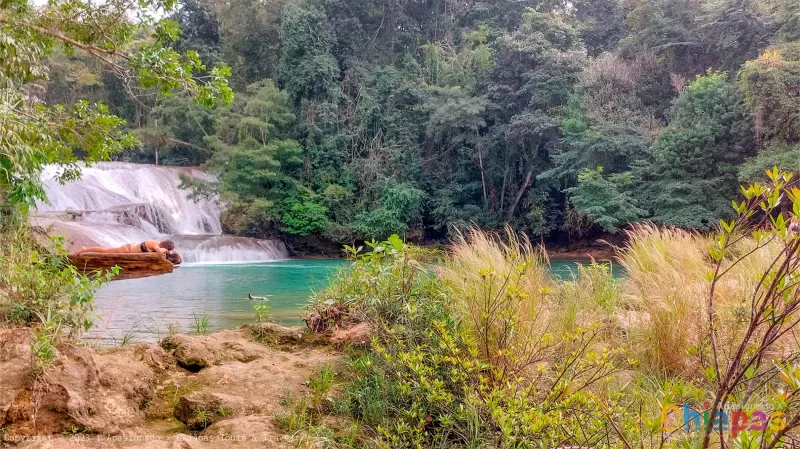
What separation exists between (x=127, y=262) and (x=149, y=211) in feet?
35.6

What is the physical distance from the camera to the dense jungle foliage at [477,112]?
45.4 feet

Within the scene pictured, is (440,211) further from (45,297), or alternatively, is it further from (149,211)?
(45,297)

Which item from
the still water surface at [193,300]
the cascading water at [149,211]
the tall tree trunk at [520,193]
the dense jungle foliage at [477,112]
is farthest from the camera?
the tall tree trunk at [520,193]

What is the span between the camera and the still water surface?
5137mm

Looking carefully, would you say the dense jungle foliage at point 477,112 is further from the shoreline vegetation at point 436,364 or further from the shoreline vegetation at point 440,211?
the shoreline vegetation at point 436,364

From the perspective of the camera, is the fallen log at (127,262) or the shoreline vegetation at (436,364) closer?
the shoreline vegetation at (436,364)

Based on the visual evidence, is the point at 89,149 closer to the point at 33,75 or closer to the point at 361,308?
the point at 33,75

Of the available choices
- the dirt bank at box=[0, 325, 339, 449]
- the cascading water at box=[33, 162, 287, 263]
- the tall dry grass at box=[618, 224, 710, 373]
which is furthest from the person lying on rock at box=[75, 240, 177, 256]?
the cascading water at box=[33, 162, 287, 263]

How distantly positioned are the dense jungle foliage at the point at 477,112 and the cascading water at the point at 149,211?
40.0 inches

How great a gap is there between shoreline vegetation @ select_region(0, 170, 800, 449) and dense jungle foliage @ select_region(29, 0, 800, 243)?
10.8 m

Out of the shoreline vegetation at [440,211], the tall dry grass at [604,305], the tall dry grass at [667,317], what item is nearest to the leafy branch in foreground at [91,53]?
the shoreline vegetation at [440,211]

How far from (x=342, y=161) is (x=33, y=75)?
15559 millimetres

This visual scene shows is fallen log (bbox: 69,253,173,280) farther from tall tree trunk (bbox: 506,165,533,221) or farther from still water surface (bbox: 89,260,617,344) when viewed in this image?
tall tree trunk (bbox: 506,165,533,221)

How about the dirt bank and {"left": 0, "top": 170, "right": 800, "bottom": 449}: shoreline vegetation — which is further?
the dirt bank
